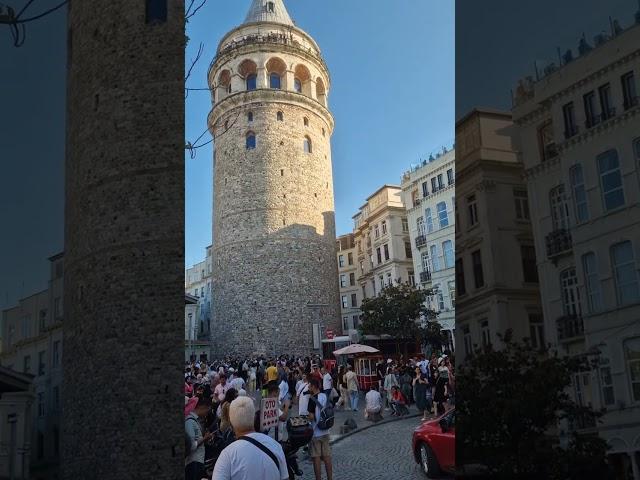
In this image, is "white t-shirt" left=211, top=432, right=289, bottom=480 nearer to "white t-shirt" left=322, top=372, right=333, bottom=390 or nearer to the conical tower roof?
"white t-shirt" left=322, top=372, right=333, bottom=390

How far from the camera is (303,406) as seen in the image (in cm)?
736

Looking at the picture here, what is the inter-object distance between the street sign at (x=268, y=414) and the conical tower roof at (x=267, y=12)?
3183 cm

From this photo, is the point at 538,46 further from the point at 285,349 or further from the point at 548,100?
the point at 285,349

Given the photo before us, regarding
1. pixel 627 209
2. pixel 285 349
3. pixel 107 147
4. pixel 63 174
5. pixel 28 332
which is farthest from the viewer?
pixel 285 349

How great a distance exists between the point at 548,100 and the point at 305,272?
35.6 metres

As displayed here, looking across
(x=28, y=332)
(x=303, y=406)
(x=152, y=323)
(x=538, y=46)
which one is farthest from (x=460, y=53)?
(x=152, y=323)

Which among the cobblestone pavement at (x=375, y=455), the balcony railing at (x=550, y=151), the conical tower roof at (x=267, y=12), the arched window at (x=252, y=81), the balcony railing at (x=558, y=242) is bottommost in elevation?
the cobblestone pavement at (x=375, y=455)

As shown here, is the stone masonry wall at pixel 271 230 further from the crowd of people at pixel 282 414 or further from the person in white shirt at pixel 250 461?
the person in white shirt at pixel 250 461

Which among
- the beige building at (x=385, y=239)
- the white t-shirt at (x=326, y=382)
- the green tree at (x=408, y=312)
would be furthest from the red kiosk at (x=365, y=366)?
the green tree at (x=408, y=312)

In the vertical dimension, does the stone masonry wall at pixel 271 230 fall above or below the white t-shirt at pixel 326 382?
above

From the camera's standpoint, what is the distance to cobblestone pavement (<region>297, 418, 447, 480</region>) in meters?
5.81

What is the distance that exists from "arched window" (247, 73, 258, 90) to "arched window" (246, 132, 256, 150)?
2790 mm

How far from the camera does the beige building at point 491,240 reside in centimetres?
79

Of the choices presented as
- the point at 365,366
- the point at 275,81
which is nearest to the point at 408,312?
the point at 365,366
